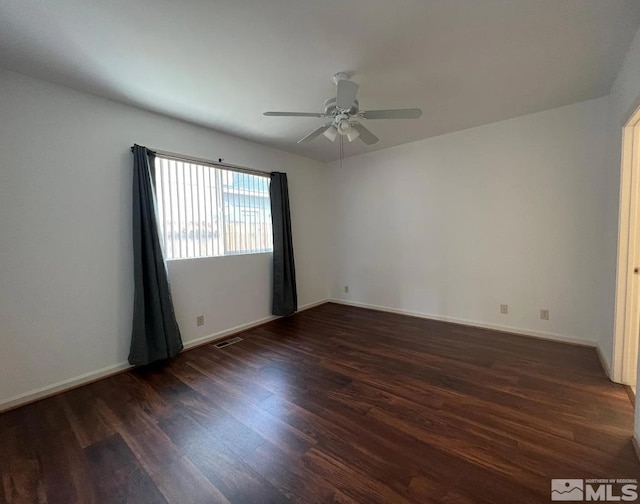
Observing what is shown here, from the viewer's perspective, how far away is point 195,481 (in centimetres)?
136

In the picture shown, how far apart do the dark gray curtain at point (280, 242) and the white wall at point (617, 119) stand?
350 centimetres

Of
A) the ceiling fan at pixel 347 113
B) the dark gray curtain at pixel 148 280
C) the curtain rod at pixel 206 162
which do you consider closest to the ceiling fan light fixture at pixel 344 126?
the ceiling fan at pixel 347 113

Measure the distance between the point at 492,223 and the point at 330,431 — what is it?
10.0 feet

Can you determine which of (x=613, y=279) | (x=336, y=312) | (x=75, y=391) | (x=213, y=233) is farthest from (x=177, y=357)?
(x=613, y=279)

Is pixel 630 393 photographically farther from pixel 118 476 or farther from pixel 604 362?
pixel 118 476

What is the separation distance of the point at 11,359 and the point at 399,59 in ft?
12.4

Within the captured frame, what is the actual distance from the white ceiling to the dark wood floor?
8.37 feet

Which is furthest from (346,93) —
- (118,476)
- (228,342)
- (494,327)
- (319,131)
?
(494,327)

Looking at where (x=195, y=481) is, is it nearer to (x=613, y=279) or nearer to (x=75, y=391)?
(x=75, y=391)

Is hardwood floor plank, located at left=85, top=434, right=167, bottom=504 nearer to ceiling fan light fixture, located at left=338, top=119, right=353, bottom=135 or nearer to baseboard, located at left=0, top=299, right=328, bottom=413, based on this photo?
baseboard, located at left=0, top=299, right=328, bottom=413

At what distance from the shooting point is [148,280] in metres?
2.63

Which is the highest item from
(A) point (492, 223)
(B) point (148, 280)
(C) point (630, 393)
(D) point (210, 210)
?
(D) point (210, 210)

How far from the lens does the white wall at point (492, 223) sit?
2.75m

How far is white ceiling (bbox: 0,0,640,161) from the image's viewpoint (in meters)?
1.49
